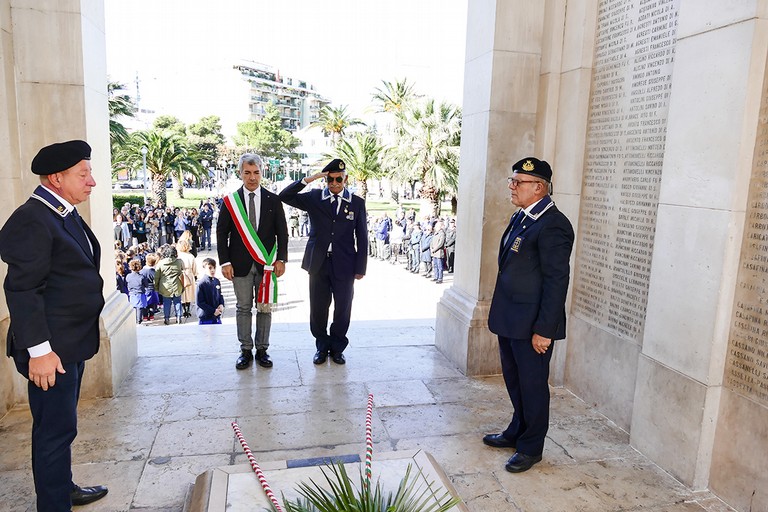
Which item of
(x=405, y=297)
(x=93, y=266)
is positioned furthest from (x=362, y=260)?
(x=405, y=297)

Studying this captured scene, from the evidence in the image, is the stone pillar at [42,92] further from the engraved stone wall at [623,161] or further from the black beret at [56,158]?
the engraved stone wall at [623,161]

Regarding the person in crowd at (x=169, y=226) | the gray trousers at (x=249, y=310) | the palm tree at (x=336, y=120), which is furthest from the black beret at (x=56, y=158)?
the palm tree at (x=336, y=120)

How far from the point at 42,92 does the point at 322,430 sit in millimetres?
3202

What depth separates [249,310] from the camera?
5.15m

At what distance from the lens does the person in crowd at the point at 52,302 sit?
2.52 meters

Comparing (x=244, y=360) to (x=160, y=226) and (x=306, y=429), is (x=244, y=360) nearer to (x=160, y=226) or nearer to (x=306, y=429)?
(x=306, y=429)

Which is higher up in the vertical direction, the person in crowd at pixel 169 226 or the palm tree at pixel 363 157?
the palm tree at pixel 363 157

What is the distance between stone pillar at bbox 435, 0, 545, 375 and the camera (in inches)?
192

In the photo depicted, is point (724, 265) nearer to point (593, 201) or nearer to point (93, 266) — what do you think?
point (593, 201)

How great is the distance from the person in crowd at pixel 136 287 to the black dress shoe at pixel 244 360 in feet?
19.9

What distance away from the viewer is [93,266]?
2879 millimetres

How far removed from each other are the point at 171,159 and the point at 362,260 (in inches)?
1205

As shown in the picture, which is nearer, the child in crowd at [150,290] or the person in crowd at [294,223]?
the child in crowd at [150,290]

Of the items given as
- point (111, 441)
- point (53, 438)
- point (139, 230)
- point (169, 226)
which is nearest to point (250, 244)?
point (111, 441)
